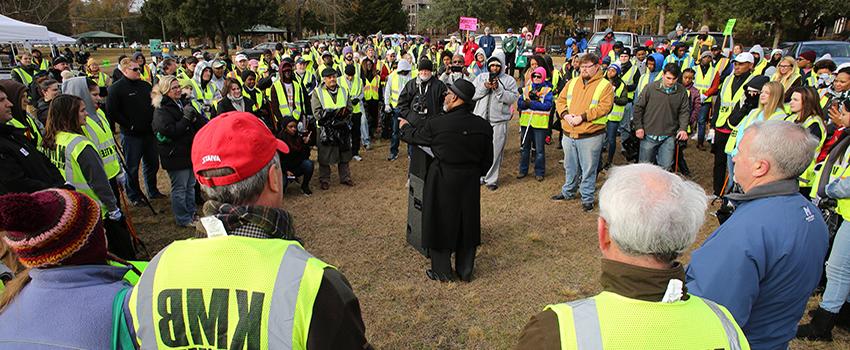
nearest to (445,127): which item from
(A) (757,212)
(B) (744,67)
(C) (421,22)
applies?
(A) (757,212)

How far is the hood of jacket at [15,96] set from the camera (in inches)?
183

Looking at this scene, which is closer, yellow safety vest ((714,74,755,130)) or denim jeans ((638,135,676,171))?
yellow safety vest ((714,74,755,130))

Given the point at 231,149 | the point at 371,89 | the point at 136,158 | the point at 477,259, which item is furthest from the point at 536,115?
the point at 231,149

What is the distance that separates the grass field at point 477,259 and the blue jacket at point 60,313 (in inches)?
96.0

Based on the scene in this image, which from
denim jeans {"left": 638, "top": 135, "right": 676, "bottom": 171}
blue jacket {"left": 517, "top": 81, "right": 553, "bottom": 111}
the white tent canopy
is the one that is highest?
the white tent canopy

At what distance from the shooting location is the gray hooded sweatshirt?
22.0ft

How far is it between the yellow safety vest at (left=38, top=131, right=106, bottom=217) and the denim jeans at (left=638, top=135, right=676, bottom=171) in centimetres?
642

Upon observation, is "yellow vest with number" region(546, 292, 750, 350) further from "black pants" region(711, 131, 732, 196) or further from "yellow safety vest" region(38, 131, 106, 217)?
"black pants" region(711, 131, 732, 196)

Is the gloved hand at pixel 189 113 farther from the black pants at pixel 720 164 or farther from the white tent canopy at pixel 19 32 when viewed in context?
the white tent canopy at pixel 19 32

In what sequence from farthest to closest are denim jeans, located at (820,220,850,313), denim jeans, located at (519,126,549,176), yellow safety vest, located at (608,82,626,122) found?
yellow safety vest, located at (608,82,626,122)
denim jeans, located at (519,126,549,176)
denim jeans, located at (820,220,850,313)

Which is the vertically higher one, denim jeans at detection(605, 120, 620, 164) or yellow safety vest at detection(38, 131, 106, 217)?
yellow safety vest at detection(38, 131, 106, 217)

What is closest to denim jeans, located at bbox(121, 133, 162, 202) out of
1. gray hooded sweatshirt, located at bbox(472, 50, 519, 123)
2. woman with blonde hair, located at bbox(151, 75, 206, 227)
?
woman with blonde hair, located at bbox(151, 75, 206, 227)

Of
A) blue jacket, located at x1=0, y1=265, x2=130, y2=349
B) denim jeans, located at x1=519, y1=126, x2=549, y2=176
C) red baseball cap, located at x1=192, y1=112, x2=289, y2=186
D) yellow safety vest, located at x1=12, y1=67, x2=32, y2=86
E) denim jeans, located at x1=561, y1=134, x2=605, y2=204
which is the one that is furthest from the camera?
yellow safety vest, located at x1=12, y1=67, x2=32, y2=86

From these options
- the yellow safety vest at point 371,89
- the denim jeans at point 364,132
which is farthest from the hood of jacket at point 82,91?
the yellow safety vest at point 371,89
